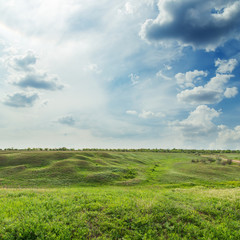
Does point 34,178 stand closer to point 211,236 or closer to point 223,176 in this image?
point 211,236

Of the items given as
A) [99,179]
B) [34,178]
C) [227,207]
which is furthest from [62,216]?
[34,178]

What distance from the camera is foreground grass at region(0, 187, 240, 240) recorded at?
11.2 metres

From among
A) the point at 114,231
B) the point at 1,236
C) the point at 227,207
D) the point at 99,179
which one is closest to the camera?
the point at 1,236

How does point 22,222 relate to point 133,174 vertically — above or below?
above

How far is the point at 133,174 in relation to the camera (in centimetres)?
4469

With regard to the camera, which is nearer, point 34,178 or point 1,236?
point 1,236

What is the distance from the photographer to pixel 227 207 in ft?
53.4

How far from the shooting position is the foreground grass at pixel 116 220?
11.2 m

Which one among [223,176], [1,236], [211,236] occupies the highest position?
[1,236]

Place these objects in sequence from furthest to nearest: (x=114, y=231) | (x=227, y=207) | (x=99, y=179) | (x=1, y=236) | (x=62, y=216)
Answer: (x=99, y=179), (x=227, y=207), (x=62, y=216), (x=114, y=231), (x=1, y=236)

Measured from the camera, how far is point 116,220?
12.7 meters

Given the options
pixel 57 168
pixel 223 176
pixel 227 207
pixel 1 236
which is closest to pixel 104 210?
pixel 1 236

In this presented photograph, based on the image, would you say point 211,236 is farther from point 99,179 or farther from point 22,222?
point 99,179

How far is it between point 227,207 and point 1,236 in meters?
17.6
